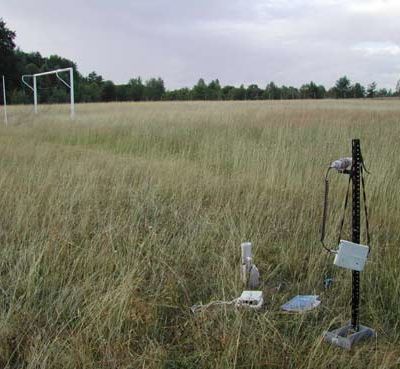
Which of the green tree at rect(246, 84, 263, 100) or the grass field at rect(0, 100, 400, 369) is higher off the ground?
the green tree at rect(246, 84, 263, 100)

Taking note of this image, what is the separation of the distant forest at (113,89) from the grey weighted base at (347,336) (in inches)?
1399

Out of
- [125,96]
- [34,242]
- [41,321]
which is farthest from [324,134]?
[125,96]

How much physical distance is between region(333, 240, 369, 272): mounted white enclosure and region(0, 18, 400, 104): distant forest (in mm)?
35670

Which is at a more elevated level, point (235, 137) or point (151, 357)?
point (235, 137)

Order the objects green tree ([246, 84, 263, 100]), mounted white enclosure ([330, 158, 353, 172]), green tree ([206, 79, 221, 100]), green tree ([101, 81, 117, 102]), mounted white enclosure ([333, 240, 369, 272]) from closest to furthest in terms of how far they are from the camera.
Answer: mounted white enclosure ([333, 240, 369, 272]) → mounted white enclosure ([330, 158, 353, 172]) → green tree ([246, 84, 263, 100]) → green tree ([206, 79, 221, 100]) → green tree ([101, 81, 117, 102])

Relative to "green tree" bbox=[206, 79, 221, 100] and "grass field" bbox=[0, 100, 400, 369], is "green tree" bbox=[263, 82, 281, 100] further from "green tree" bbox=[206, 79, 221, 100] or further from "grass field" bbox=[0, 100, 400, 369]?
"grass field" bbox=[0, 100, 400, 369]

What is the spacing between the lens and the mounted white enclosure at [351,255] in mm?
2145

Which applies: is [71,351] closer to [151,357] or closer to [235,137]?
[151,357]

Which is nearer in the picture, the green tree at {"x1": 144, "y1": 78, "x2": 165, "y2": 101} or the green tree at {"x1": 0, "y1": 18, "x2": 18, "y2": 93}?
the green tree at {"x1": 0, "y1": 18, "x2": 18, "y2": 93}

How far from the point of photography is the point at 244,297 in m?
2.57

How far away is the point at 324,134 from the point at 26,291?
7019mm

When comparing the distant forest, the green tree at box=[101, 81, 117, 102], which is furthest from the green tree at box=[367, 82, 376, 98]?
the green tree at box=[101, 81, 117, 102]

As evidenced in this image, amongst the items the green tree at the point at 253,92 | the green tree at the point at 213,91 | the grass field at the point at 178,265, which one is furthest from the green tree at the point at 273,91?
the grass field at the point at 178,265

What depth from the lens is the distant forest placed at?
4528 centimetres
